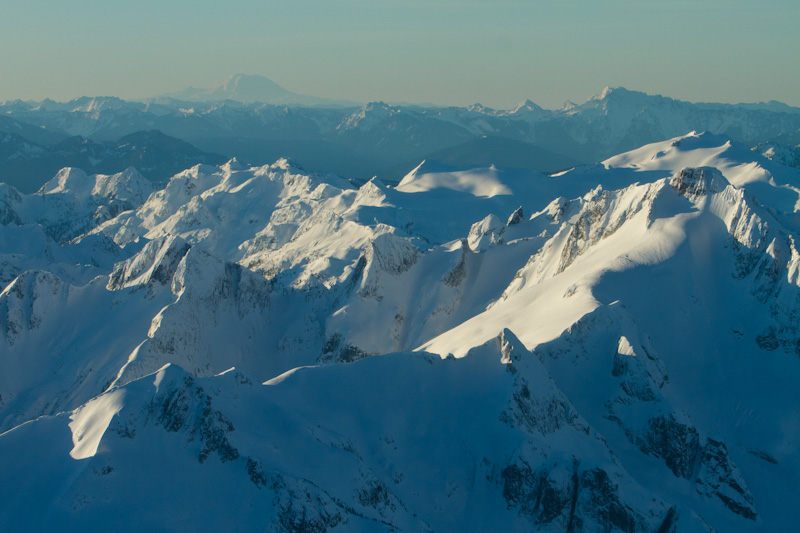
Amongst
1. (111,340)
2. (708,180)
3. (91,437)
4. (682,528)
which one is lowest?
(111,340)

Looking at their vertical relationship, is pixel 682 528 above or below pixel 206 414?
below

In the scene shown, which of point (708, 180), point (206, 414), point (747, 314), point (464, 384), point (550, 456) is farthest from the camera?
point (708, 180)

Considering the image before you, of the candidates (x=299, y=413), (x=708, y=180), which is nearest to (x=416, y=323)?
(x=708, y=180)

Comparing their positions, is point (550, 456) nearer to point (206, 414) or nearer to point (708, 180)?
point (206, 414)

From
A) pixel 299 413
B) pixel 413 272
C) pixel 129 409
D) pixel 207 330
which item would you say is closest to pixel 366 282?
pixel 413 272

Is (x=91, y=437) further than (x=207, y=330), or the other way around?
(x=207, y=330)

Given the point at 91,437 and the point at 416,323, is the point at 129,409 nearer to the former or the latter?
the point at 91,437

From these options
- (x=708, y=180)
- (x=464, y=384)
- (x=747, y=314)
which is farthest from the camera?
(x=708, y=180)

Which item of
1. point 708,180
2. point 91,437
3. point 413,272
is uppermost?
point 708,180

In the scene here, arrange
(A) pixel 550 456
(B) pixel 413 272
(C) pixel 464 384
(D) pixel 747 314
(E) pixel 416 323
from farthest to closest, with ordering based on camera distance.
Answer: (B) pixel 413 272, (E) pixel 416 323, (D) pixel 747 314, (C) pixel 464 384, (A) pixel 550 456

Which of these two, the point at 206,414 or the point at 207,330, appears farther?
the point at 207,330
